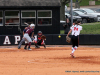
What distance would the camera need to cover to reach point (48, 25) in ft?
77.2

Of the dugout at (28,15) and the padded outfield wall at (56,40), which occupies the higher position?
the dugout at (28,15)

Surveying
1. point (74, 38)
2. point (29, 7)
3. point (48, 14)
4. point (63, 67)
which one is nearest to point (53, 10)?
point (48, 14)

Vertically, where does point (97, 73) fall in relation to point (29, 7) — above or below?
below

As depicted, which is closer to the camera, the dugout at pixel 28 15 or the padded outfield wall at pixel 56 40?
the padded outfield wall at pixel 56 40

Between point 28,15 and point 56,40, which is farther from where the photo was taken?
point 28,15

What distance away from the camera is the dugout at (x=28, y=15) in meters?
23.0

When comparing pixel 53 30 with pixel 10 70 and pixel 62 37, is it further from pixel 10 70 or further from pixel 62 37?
pixel 10 70

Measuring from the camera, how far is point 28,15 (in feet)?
76.0

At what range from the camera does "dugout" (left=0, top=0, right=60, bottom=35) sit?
75.6 feet

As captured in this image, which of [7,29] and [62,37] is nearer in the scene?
[62,37]

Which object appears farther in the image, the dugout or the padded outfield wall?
the dugout

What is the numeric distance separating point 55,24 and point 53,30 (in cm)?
55

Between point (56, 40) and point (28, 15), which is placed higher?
point (28, 15)

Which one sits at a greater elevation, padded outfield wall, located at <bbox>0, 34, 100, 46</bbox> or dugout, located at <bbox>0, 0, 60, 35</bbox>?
dugout, located at <bbox>0, 0, 60, 35</bbox>
